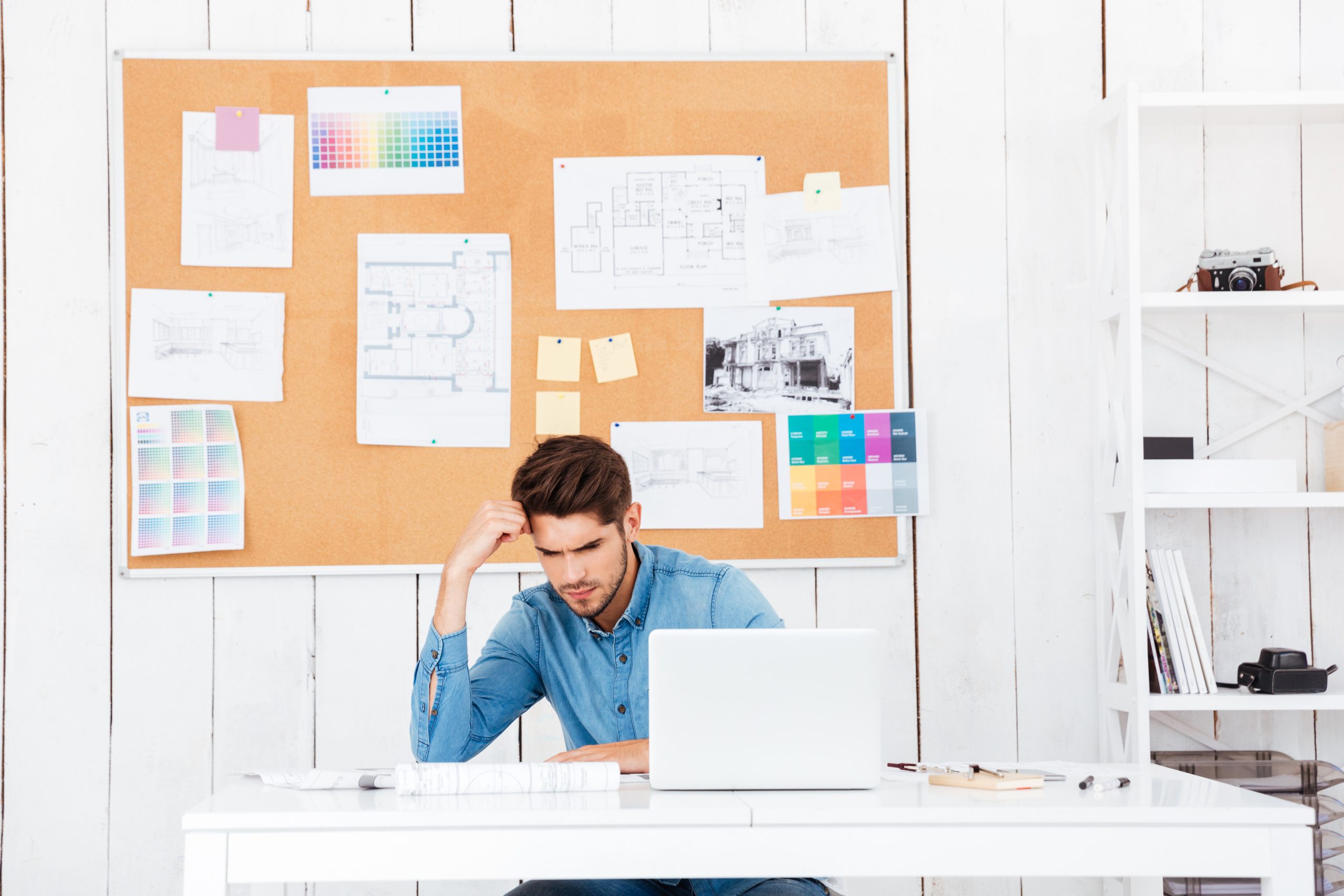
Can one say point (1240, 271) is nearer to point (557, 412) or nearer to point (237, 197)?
point (557, 412)

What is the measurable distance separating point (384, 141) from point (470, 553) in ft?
3.57

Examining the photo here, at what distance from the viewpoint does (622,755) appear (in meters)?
1.51

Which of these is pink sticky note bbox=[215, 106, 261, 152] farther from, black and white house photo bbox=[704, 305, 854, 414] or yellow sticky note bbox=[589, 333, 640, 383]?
black and white house photo bbox=[704, 305, 854, 414]

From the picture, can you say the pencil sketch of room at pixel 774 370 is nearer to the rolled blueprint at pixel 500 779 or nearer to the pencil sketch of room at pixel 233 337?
the pencil sketch of room at pixel 233 337

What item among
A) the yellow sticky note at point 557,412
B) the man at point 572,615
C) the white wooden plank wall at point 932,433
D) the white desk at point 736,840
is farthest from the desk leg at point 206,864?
the yellow sticky note at point 557,412

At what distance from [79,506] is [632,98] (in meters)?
1.43

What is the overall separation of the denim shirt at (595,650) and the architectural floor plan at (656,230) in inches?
28.5

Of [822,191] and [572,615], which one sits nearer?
[572,615]

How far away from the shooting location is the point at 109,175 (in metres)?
2.40

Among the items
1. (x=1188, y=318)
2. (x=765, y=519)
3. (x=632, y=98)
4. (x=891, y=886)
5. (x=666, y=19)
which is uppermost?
(x=666, y=19)

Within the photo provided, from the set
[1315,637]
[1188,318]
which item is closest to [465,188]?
[1188,318]

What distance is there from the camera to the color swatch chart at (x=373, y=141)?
2.41m

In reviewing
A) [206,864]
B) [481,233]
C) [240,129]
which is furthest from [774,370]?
[206,864]

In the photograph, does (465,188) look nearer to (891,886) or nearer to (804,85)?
(804,85)
